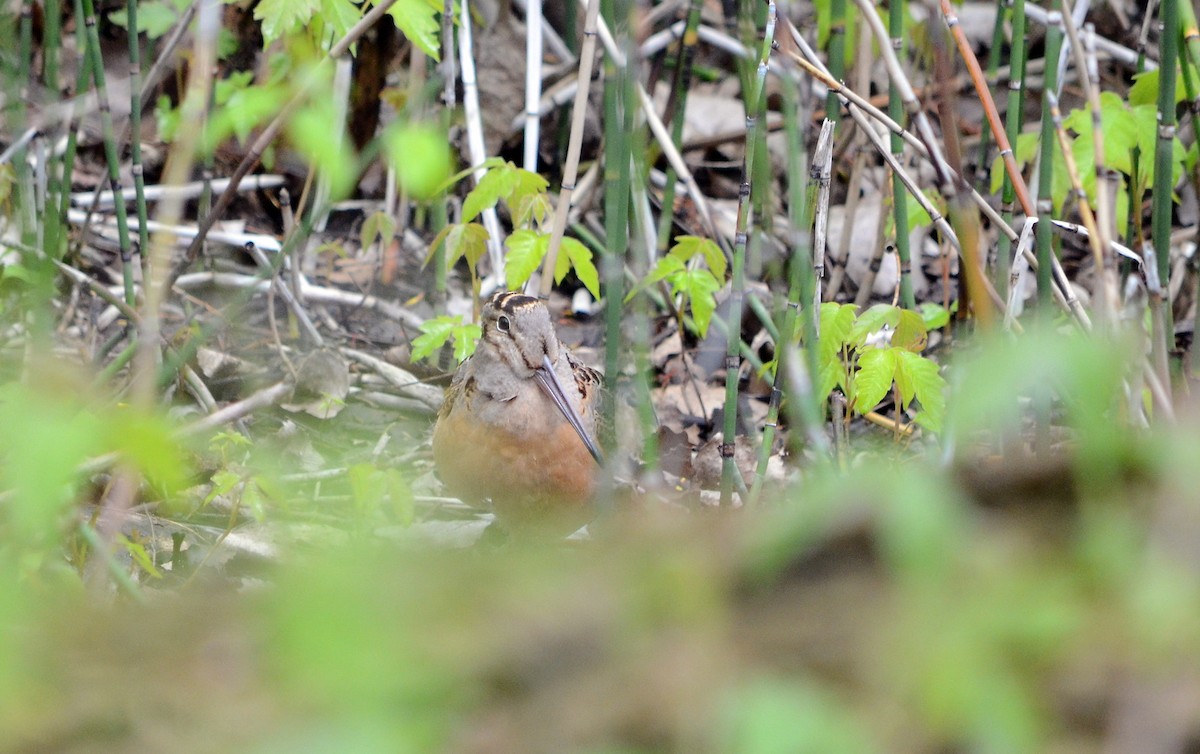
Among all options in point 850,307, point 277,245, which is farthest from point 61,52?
point 850,307

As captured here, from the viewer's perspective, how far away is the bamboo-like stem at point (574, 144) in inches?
114

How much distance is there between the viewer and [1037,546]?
1687 mm

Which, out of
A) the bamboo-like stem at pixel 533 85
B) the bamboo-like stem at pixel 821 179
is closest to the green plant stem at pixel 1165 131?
the bamboo-like stem at pixel 821 179

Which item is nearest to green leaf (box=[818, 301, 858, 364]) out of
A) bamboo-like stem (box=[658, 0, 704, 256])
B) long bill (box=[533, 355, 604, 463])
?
long bill (box=[533, 355, 604, 463])

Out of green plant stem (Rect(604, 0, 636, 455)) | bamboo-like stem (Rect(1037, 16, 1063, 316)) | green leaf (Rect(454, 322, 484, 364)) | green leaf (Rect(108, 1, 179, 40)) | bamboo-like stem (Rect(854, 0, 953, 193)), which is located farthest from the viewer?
green leaf (Rect(108, 1, 179, 40))

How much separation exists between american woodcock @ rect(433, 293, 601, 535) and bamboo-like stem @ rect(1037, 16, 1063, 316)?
1251 millimetres

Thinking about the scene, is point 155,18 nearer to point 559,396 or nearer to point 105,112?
point 105,112

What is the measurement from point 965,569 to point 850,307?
1.45 metres

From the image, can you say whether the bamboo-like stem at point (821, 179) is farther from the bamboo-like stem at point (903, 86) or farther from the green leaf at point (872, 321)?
the bamboo-like stem at point (903, 86)

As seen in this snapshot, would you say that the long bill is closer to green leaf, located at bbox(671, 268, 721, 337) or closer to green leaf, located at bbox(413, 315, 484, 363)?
green leaf, located at bbox(413, 315, 484, 363)

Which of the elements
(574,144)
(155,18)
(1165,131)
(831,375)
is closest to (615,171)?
(574,144)

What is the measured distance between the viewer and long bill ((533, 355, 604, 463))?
3.42 metres

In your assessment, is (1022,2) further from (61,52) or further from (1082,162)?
(61,52)

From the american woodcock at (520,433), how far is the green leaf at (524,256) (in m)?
0.14
